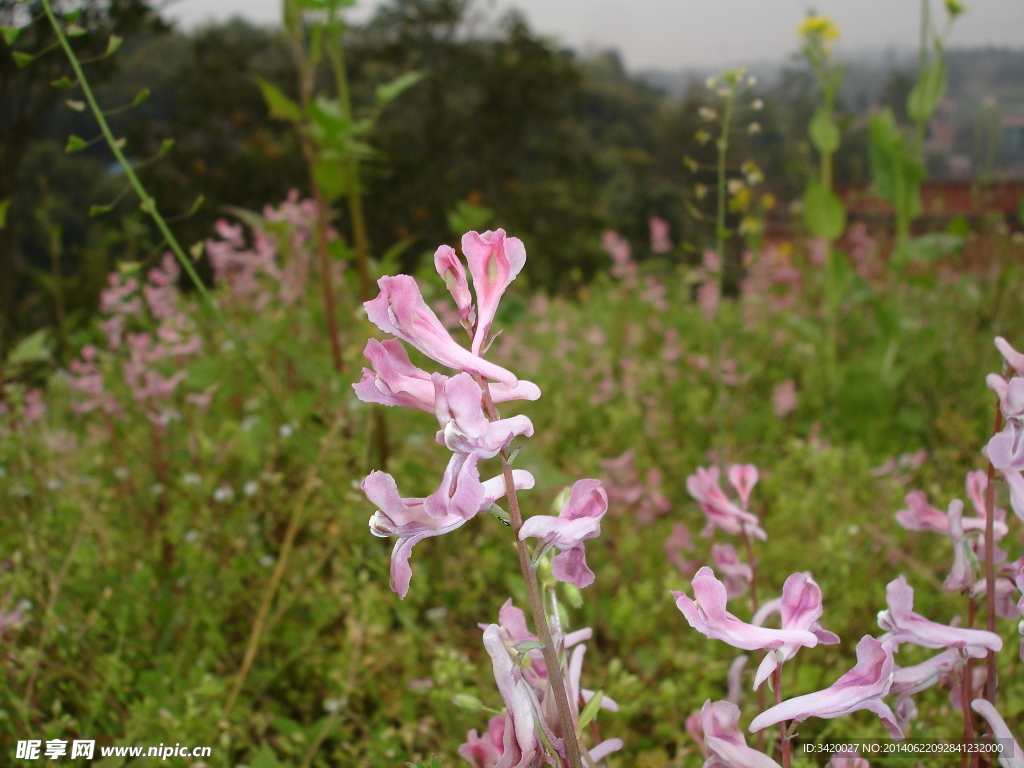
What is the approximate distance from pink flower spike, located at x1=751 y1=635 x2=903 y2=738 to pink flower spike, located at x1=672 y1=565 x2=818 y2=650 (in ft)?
0.10

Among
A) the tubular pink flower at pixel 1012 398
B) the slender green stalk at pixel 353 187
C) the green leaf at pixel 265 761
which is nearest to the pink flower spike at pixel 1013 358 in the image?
the tubular pink flower at pixel 1012 398

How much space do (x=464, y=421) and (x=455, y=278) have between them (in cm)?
10

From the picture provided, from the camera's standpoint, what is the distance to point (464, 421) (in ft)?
1.32

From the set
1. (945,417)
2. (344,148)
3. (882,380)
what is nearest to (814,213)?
(882,380)

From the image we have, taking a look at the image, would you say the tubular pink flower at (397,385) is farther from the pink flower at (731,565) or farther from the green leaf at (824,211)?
the green leaf at (824,211)

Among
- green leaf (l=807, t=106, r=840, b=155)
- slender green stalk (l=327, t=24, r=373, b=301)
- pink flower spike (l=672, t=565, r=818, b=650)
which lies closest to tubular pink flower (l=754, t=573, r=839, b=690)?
pink flower spike (l=672, t=565, r=818, b=650)

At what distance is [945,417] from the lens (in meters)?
1.99

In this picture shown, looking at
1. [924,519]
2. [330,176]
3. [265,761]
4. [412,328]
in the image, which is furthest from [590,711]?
[330,176]

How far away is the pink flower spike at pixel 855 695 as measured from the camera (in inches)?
16.9

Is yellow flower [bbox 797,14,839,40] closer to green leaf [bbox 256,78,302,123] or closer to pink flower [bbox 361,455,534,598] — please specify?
green leaf [bbox 256,78,302,123]

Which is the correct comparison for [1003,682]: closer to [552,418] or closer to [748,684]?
[748,684]

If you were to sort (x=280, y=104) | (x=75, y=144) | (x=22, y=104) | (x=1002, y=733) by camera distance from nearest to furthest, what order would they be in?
(x=1002, y=733)
(x=75, y=144)
(x=280, y=104)
(x=22, y=104)

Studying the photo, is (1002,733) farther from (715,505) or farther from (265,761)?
(265,761)

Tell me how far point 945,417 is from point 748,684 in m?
1.29
